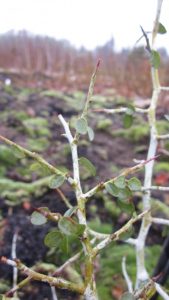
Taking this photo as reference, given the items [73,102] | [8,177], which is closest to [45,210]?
[8,177]

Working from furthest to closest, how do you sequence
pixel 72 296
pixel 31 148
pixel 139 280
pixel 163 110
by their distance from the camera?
pixel 163 110, pixel 31 148, pixel 72 296, pixel 139 280

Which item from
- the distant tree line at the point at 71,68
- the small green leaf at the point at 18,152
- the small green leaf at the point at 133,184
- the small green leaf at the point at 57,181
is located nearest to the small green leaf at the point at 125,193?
the small green leaf at the point at 133,184

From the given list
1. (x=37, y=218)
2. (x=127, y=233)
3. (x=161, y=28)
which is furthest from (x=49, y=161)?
(x=37, y=218)

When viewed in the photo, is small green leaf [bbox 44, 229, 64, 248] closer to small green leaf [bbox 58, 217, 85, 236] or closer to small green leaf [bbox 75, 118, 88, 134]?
small green leaf [bbox 58, 217, 85, 236]

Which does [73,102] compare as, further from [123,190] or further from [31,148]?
[123,190]

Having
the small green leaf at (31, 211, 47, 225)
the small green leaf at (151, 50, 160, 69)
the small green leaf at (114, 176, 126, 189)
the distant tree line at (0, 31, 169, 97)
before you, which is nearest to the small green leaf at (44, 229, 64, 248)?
the small green leaf at (31, 211, 47, 225)

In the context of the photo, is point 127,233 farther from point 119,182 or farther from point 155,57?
point 155,57

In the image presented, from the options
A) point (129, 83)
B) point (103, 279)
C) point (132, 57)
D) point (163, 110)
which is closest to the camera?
point (103, 279)

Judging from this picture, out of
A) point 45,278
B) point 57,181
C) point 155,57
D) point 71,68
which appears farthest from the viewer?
point 71,68
